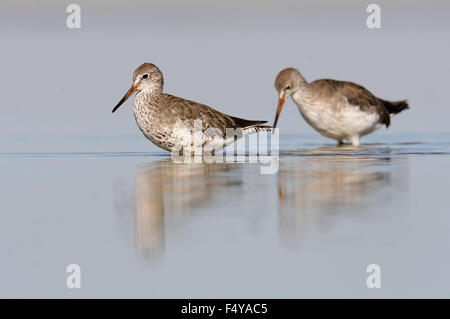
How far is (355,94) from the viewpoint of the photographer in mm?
14578

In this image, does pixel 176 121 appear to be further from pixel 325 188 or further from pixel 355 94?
pixel 355 94

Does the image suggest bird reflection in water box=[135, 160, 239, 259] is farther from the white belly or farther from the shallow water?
the white belly

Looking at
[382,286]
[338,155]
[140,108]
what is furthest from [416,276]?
[140,108]

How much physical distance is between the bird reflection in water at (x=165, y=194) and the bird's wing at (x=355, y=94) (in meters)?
4.09

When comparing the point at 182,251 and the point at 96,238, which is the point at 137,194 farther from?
the point at 182,251

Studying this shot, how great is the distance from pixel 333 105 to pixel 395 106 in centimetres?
200

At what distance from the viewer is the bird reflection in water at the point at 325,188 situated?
7262mm

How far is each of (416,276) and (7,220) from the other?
367 centimetres

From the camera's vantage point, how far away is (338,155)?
12180 mm

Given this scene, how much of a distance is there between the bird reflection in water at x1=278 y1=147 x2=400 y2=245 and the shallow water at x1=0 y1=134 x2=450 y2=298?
18 mm

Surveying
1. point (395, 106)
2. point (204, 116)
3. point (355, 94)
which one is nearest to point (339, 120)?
point (355, 94)

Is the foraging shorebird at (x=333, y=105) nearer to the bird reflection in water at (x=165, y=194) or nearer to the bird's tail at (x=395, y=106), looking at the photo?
the bird's tail at (x=395, y=106)

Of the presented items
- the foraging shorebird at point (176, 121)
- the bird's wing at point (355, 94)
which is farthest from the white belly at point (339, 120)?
the foraging shorebird at point (176, 121)

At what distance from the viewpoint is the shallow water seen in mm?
5785
